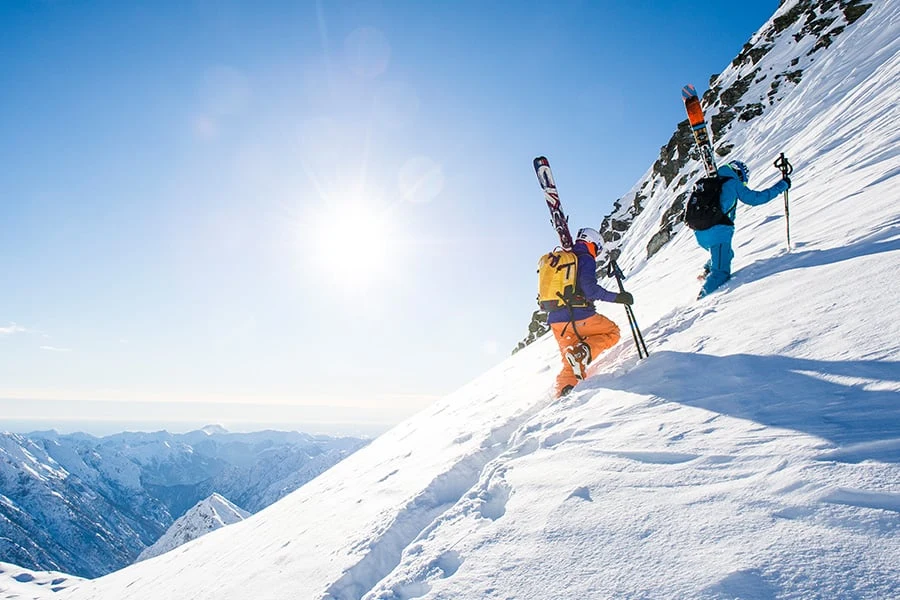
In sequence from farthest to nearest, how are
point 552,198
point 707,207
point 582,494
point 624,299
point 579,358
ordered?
point 552,198
point 707,207
point 579,358
point 624,299
point 582,494

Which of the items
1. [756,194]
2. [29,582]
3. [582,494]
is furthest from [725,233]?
[29,582]

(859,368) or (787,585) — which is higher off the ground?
(859,368)

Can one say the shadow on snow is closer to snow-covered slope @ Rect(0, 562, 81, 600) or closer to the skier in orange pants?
the skier in orange pants

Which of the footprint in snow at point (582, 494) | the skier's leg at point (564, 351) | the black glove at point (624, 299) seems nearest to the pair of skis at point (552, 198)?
the skier's leg at point (564, 351)

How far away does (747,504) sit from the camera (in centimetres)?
230

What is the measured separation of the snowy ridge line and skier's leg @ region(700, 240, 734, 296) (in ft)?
14.1

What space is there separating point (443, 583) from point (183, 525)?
770 feet

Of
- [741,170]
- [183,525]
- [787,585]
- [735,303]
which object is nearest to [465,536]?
[787,585]

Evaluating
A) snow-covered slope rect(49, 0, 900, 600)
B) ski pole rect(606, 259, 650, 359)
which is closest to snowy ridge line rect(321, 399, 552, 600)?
snow-covered slope rect(49, 0, 900, 600)

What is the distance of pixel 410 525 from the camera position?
4.21 metres

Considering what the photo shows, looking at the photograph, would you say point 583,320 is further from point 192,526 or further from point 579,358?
point 192,526

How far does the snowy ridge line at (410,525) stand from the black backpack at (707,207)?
16.5 feet

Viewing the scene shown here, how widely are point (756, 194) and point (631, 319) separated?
3378 mm

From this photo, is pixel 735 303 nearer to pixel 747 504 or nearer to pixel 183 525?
pixel 747 504
